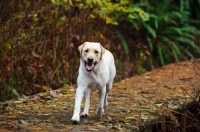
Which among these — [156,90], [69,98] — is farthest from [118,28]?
[69,98]

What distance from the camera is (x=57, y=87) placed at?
10.4 m

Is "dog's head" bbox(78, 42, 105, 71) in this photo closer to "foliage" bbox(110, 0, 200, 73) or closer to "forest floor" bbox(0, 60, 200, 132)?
"forest floor" bbox(0, 60, 200, 132)

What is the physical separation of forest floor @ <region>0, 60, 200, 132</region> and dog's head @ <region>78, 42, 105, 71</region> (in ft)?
2.43

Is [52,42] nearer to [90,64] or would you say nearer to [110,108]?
[110,108]

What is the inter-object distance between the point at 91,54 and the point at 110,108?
1.61 metres

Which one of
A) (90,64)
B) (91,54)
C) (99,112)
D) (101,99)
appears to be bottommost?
(99,112)

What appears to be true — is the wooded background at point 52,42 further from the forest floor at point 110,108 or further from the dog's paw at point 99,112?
the dog's paw at point 99,112

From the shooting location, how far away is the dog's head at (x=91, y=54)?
6762 millimetres

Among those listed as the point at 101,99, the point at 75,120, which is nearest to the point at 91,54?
the point at 101,99

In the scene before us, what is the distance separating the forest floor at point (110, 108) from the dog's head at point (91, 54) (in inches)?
29.2

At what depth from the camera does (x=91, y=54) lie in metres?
6.78

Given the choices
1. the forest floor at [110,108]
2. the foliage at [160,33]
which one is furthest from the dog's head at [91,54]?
the foliage at [160,33]

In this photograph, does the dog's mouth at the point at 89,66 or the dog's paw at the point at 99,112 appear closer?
the dog's mouth at the point at 89,66

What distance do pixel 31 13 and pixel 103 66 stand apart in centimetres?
295
